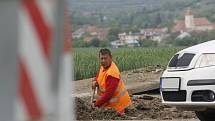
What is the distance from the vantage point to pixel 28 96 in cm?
249

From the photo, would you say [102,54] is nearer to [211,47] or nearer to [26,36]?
[211,47]

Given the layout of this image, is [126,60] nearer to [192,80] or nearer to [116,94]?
[116,94]

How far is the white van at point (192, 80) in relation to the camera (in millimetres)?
8070

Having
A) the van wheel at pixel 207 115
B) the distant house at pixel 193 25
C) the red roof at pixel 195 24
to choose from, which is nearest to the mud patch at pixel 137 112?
the van wheel at pixel 207 115

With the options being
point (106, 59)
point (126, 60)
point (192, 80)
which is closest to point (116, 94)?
point (106, 59)

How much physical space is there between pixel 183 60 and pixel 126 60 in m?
12.8

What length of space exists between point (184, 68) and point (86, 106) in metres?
3.06

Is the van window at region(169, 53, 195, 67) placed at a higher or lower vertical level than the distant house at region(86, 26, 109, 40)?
higher

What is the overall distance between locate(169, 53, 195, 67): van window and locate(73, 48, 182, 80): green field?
9.98 m

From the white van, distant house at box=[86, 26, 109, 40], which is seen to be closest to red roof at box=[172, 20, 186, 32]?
distant house at box=[86, 26, 109, 40]

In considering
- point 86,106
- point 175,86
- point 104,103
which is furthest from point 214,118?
point 86,106

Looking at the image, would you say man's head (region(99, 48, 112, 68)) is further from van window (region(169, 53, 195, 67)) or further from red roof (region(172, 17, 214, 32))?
red roof (region(172, 17, 214, 32))

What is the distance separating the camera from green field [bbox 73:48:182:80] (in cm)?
1944

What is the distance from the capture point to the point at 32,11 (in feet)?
8.26
